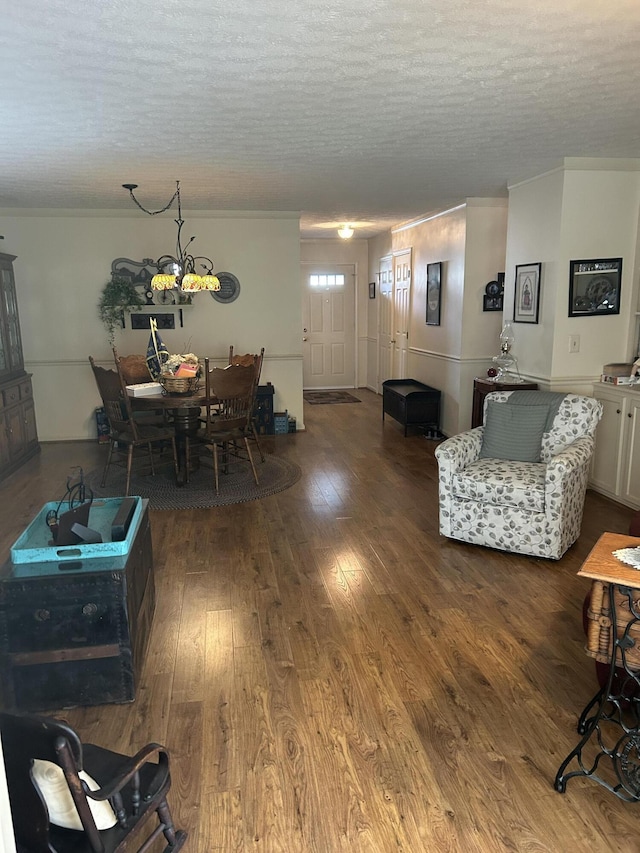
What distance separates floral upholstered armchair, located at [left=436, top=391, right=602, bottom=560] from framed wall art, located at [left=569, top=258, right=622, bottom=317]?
1044 millimetres

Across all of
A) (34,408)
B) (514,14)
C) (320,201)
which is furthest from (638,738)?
(34,408)

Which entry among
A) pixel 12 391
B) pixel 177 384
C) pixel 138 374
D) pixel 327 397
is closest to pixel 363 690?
pixel 177 384

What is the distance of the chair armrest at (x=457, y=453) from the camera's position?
12.2 ft

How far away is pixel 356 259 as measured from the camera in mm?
9984

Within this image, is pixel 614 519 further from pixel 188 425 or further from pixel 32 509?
pixel 32 509

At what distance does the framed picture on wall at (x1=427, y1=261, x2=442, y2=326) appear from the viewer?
6.85m

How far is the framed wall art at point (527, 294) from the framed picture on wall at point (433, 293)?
65.0 inches

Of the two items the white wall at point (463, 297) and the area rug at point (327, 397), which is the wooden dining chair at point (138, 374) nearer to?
the white wall at point (463, 297)

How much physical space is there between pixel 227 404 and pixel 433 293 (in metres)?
3.19

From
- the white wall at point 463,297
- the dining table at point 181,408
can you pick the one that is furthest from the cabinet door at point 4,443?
the white wall at point 463,297

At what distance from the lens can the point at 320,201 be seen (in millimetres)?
5988

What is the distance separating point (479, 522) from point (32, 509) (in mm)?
3290

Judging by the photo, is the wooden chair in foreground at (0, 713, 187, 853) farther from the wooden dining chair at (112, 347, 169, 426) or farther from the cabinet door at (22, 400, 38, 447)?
the cabinet door at (22, 400, 38, 447)

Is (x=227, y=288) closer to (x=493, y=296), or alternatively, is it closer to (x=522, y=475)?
(x=493, y=296)
